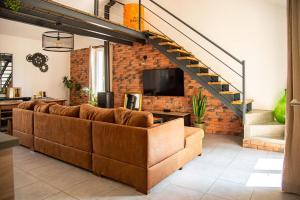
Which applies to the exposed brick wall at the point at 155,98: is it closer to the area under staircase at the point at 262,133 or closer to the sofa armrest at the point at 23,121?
the area under staircase at the point at 262,133

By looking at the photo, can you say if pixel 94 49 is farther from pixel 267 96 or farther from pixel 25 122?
pixel 267 96

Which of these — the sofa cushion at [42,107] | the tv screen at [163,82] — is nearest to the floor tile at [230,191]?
the sofa cushion at [42,107]

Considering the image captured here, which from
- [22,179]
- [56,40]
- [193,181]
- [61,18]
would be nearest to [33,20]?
[61,18]

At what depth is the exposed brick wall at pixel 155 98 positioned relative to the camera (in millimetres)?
5268

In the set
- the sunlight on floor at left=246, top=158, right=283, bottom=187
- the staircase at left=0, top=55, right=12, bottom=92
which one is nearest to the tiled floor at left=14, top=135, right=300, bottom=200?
the sunlight on floor at left=246, top=158, right=283, bottom=187

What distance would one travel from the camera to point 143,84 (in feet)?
21.3

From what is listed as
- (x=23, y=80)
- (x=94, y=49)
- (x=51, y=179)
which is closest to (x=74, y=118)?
(x=51, y=179)

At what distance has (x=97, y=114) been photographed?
301 centimetres

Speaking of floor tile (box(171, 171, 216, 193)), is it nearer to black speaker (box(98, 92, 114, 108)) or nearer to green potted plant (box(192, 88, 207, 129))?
green potted plant (box(192, 88, 207, 129))

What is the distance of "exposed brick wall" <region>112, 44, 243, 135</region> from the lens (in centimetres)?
527

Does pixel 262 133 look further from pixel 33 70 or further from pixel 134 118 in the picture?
pixel 33 70

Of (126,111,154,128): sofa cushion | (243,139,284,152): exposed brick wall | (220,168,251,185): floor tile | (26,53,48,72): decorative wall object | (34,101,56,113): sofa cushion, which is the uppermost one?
(26,53,48,72): decorative wall object

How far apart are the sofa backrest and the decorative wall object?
12.6 ft

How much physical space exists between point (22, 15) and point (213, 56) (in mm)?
4023
